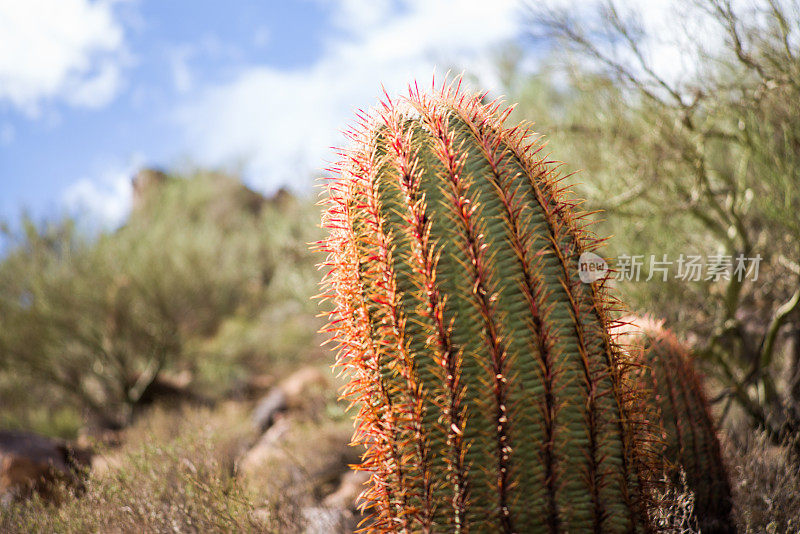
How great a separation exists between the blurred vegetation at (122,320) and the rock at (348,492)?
5.01m

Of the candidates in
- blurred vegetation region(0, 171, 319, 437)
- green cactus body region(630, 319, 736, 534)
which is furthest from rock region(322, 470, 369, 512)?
blurred vegetation region(0, 171, 319, 437)

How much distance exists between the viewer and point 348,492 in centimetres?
425

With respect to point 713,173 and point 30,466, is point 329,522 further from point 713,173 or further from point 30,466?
point 713,173

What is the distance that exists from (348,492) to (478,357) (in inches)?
109

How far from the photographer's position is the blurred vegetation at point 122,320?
9586mm

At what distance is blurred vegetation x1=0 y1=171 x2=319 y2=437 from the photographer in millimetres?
9586

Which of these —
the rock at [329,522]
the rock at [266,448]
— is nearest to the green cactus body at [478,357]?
the rock at [329,522]

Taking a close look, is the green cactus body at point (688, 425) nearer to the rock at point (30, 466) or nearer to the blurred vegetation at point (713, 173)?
the blurred vegetation at point (713, 173)

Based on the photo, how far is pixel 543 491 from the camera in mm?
1894

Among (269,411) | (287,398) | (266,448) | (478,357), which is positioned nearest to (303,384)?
(287,398)

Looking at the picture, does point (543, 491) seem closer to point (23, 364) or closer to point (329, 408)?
point (329, 408)

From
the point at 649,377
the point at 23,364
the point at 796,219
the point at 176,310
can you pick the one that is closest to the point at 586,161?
the point at 796,219

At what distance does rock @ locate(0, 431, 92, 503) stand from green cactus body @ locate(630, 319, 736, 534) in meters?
A: 3.66

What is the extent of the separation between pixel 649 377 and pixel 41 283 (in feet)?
30.9
